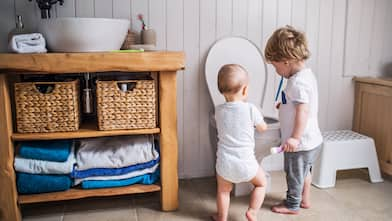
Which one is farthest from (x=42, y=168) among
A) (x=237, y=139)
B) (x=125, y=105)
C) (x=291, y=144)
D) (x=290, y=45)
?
(x=290, y=45)

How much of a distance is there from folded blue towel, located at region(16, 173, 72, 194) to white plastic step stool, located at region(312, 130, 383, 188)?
1.35 m

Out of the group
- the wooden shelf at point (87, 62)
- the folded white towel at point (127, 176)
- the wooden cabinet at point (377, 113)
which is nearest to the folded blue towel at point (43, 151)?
the folded white towel at point (127, 176)

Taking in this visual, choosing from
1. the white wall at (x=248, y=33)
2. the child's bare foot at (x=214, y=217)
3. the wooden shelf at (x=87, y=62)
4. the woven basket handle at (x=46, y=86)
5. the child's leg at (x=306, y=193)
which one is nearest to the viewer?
the wooden shelf at (x=87, y=62)

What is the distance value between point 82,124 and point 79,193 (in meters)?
0.33

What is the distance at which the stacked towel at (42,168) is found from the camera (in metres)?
1.71

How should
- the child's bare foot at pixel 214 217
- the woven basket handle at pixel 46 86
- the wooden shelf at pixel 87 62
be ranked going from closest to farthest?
the wooden shelf at pixel 87 62 < the woven basket handle at pixel 46 86 < the child's bare foot at pixel 214 217

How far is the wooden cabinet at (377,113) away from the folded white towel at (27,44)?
1.88 meters

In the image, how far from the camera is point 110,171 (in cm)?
180

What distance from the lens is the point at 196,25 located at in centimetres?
216

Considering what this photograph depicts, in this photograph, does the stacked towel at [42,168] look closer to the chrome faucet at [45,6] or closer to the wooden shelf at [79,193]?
the wooden shelf at [79,193]

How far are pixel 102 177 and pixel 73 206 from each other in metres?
0.29

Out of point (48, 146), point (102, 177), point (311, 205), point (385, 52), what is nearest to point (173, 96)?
point (102, 177)

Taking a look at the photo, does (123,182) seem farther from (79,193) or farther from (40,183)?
(40,183)

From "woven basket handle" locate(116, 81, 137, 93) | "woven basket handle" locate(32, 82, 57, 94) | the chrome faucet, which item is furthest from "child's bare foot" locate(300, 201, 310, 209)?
the chrome faucet
